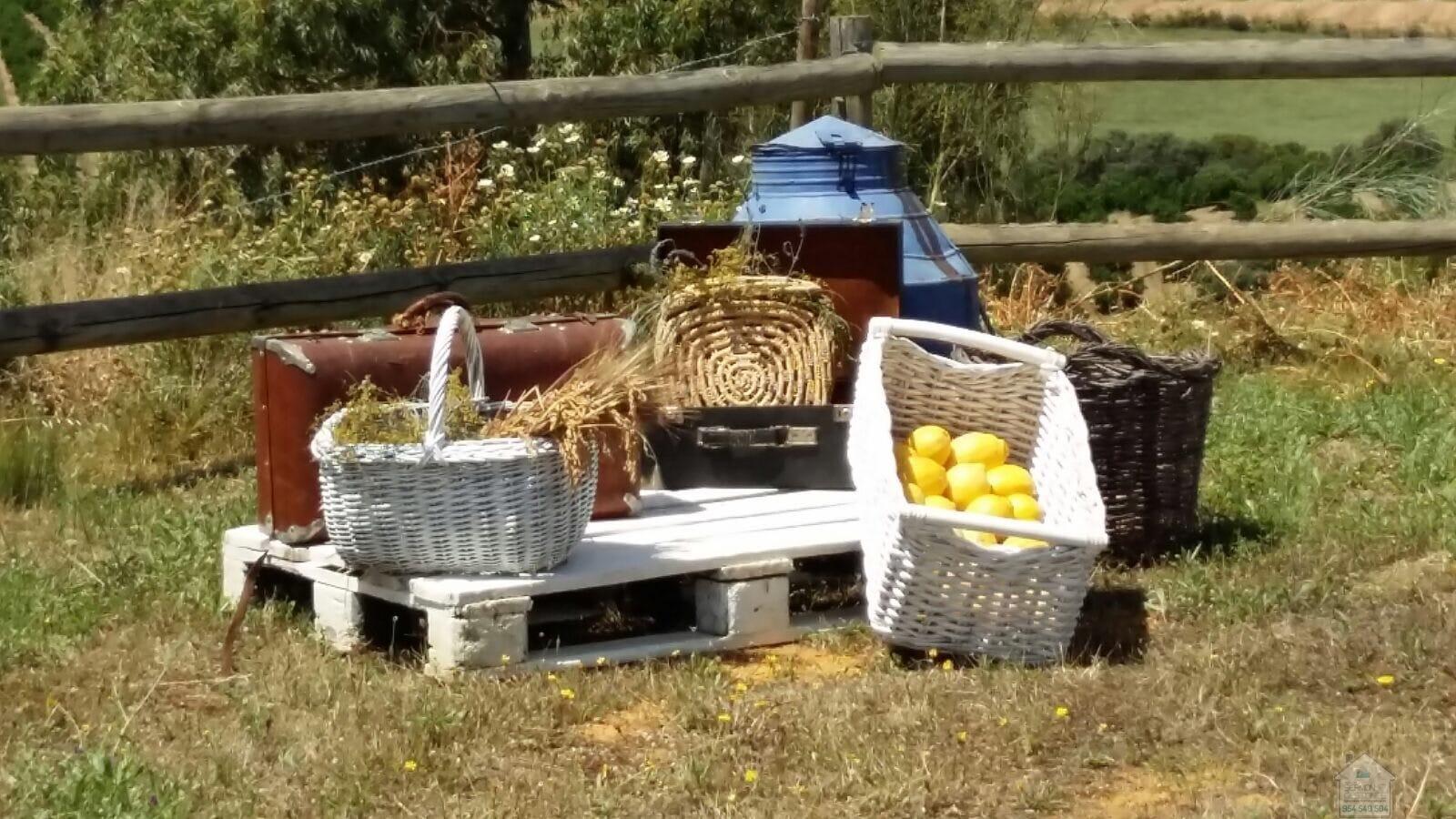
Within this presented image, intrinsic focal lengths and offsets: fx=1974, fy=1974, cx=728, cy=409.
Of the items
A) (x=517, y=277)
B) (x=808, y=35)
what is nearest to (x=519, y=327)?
(x=517, y=277)

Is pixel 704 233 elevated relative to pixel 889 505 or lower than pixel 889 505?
elevated

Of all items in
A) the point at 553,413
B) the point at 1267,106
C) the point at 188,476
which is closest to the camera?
the point at 553,413

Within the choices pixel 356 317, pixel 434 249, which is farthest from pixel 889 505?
pixel 434 249

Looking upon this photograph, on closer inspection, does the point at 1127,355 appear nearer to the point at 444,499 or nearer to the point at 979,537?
the point at 979,537

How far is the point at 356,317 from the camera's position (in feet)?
20.0

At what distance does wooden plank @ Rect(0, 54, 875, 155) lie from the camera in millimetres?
5324

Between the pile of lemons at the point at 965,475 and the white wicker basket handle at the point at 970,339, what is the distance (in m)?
0.19

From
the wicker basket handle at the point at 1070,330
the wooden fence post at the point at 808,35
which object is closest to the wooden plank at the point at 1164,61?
the wooden fence post at the point at 808,35

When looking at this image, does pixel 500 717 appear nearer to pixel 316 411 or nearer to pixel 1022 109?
pixel 316 411

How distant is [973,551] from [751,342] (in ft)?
4.27

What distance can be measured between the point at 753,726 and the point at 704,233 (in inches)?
76.5

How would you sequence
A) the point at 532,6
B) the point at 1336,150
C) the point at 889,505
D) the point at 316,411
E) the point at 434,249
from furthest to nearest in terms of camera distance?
1. the point at 532,6
2. the point at 1336,150
3. the point at 434,249
4. the point at 316,411
5. the point at 889,505

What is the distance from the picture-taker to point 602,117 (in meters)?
6.23

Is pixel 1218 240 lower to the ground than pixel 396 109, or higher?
lower
